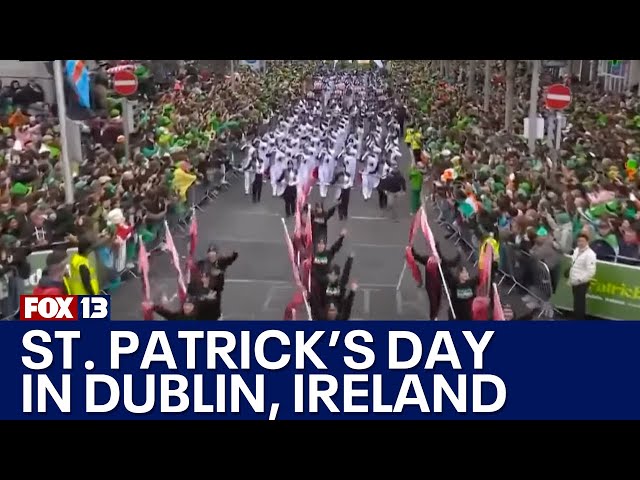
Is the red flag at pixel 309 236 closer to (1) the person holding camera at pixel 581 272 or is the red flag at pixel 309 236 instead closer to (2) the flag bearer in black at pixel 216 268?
(2) the flag bearer in black at pixel 216 268

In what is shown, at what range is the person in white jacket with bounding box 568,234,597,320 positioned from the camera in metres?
8.59

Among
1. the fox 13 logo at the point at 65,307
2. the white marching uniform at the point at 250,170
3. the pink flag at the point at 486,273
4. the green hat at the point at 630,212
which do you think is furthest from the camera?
the white marching uniform at the point at 250,170

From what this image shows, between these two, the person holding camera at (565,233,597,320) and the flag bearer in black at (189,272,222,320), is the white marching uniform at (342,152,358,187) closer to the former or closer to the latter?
the person holding camera at (565,233,597,320)

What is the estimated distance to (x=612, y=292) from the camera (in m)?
8.81

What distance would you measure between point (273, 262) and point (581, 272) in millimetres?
4579

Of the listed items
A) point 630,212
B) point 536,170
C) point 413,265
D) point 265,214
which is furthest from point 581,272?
point 265,214

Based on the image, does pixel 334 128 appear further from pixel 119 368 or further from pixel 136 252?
pixel 119 368

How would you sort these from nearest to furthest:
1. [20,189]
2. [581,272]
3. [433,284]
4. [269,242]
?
1. [581,272]
2. [433,284]
3. [20,189]
4. [269,242]

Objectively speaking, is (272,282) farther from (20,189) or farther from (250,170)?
(250,170)

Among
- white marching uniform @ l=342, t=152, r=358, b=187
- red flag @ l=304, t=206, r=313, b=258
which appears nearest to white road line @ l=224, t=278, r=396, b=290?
red flag @ l=304, t=206, r=313, b=258

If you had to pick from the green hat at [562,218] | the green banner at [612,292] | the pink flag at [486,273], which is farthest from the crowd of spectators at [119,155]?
the green banner at [612,292]

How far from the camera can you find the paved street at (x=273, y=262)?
9.91 meters

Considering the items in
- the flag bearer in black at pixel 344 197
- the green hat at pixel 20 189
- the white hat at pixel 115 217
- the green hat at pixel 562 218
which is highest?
the green hat at pixel 20 189

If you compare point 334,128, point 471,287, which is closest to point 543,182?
point 471,287
